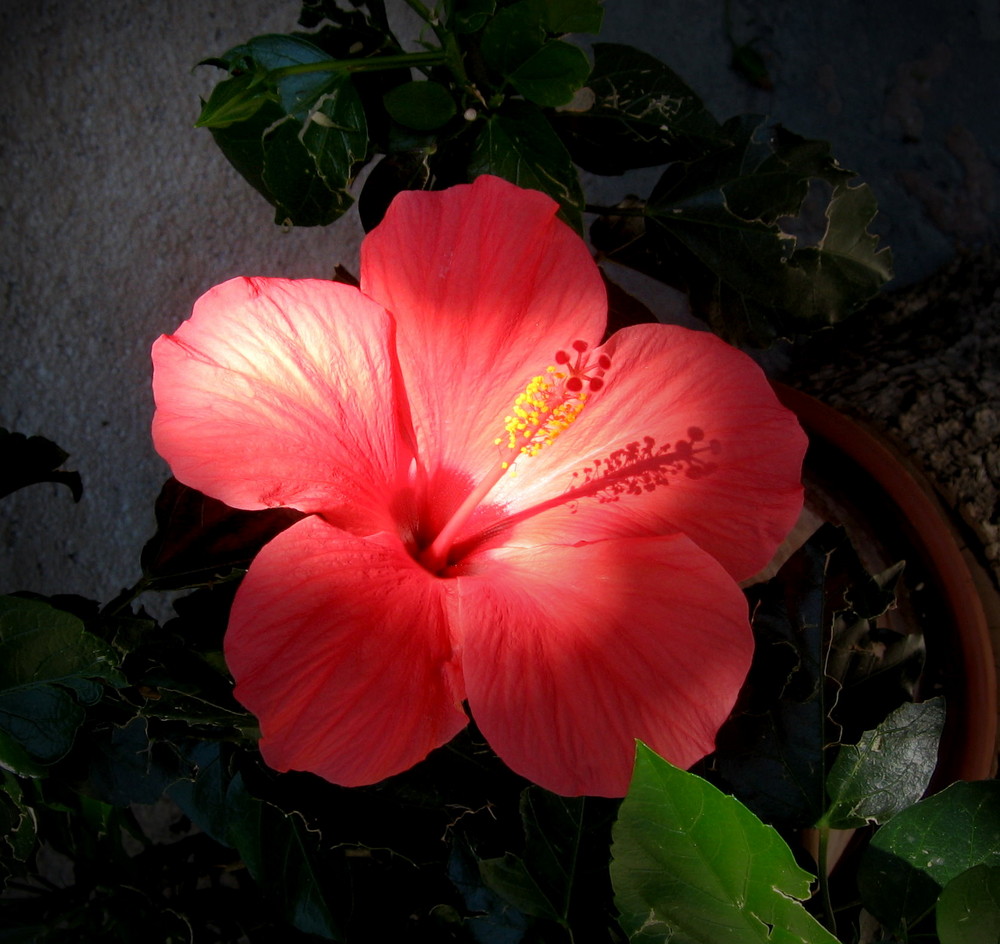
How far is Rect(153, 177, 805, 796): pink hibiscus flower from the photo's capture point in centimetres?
58

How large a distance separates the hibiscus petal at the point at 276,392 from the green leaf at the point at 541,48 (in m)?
0.29

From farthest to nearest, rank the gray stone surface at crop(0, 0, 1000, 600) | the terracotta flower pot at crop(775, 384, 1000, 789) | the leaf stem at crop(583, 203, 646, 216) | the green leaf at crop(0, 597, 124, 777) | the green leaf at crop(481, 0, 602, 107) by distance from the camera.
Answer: the gray stone surface at crop(0, 0, 1000, 600) < the terracotta flower pot at crop(775, 384, 1000, 789) < the leaf stem at crop(583, 203, 646, 216) < the green leaf at crop(481, 0, 602, 107) < the green leaf at crop(0, 597, 124, 777)

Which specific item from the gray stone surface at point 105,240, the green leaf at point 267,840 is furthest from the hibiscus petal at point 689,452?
the gray stone surface at point 105,240

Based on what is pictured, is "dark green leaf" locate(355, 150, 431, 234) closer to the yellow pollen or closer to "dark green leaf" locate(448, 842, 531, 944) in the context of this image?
the yellow pollen

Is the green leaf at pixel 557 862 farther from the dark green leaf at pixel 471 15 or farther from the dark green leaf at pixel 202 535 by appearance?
the dark green leaf at pixel 471 15

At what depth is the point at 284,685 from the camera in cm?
57

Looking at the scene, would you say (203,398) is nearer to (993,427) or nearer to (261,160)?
(261,160)

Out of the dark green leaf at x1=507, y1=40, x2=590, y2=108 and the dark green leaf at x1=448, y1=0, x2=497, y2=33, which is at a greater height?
the dark green leaf at x1=448, y1=0, x2=497, y2=33

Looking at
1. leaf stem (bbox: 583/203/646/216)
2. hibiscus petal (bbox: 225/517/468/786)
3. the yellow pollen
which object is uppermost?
leaf stem (bbox: 583/203/646/216)

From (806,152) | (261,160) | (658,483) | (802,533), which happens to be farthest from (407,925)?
(806,152)

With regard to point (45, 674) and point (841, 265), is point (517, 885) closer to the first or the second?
point (45, 674)

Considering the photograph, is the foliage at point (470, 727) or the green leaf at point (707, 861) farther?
the foliage at point (470, 727)

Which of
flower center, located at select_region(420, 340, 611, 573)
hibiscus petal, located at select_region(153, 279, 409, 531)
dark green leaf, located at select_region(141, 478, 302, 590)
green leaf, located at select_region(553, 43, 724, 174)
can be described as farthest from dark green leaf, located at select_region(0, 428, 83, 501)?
green leaf, located at select_region(553, 43, 724, 174)

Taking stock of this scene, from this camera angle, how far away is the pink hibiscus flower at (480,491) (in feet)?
1.90
